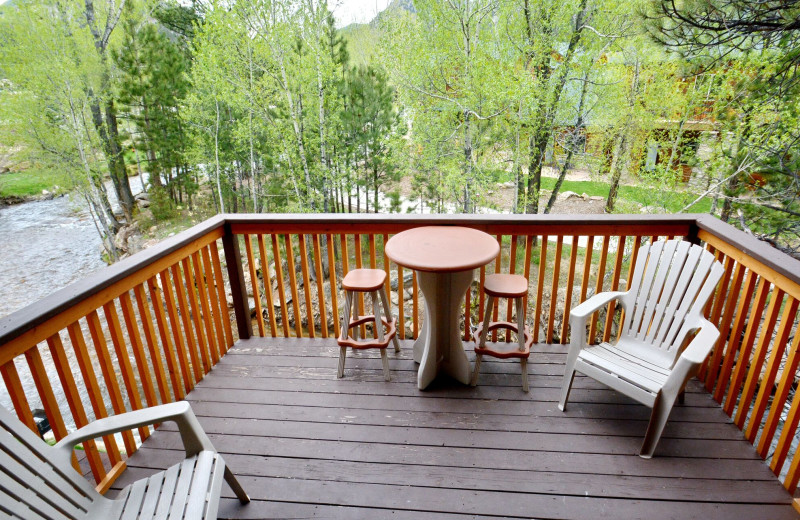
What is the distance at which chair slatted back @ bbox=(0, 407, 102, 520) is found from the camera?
1.12m

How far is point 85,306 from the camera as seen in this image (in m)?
1.69

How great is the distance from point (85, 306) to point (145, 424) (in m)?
0.67

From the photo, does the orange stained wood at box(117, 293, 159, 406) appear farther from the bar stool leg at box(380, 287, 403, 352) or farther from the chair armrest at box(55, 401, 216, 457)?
the bar stool leg at box(380, 287, 403, 352)

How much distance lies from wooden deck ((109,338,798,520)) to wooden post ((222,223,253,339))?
45cm

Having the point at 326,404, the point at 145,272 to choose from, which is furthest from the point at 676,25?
the point at 145,272

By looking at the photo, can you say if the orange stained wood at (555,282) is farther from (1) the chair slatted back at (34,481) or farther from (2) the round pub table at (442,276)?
(1) the chair slatted back at (34,481)

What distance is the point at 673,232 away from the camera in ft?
8.20

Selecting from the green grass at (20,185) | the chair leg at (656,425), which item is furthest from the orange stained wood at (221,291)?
the green grass at (20,185)

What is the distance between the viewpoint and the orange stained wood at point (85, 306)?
139 cm

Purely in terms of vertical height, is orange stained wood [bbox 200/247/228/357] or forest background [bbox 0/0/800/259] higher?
forest background [bbox 0/0/800/259]

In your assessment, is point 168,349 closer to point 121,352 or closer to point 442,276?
point 121,352

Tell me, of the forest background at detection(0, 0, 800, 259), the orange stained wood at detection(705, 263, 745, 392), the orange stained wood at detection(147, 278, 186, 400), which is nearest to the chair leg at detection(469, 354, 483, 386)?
the orange stained wood at detection(705, 263, 745, 392)

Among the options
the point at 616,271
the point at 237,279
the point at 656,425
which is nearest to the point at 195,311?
the point at 237,279

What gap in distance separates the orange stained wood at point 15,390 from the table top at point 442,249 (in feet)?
4.93
